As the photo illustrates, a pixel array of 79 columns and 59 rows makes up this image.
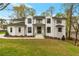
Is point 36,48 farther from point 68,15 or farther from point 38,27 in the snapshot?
point 68,15

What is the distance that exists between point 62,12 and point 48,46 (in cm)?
34

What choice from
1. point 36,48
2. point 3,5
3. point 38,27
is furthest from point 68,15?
point 3,5

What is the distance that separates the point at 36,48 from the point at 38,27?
198mm

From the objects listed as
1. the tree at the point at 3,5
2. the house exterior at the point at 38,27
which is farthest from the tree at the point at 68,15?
the tree at the point at 3,5

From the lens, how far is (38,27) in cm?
406

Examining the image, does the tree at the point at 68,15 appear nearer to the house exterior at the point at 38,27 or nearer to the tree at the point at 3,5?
the house exterior at the point at 38,27

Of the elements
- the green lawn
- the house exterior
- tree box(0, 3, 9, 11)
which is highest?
tree box(0, 3, 9, 11)

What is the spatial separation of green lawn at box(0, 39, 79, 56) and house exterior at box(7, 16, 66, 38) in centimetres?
8

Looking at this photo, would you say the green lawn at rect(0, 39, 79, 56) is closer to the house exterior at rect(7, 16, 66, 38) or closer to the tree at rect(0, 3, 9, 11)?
the house exterior at rect(7, 16, 66, 38)

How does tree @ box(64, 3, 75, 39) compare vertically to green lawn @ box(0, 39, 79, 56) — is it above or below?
above

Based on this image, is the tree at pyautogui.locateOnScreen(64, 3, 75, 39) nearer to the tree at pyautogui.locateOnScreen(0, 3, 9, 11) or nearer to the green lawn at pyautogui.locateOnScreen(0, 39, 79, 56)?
the green lawn at pyautogui.locateOnScreen(0, 39, 79, 56)

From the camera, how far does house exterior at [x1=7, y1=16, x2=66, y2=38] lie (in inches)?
160

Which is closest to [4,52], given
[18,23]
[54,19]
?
[18,23]

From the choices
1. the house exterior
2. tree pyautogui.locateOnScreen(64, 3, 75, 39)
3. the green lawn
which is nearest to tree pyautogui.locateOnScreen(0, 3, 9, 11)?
the house exterior
